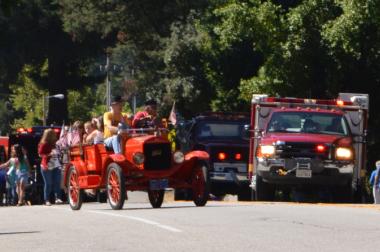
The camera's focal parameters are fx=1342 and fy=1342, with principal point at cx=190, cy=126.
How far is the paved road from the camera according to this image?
47.7 feet

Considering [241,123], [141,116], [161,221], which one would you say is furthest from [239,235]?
[241,123]

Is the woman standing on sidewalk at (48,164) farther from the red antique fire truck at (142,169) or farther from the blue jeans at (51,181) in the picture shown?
the red antique fire truck at (142,169)

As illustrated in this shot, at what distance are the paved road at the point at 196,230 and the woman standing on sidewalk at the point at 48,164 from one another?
8.52 m

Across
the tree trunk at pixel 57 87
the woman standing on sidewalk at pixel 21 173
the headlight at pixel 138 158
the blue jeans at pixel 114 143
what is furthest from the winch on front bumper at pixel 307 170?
the tree trunk at pixel 57 87

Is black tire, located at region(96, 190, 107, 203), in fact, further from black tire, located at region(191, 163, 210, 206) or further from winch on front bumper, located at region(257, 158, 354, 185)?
black tire, located at region(191, 163, 210, 206)

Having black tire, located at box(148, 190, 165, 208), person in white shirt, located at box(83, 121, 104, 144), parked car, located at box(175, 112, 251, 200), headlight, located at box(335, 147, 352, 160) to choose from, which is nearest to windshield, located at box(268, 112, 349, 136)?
headlight, located at box(335, 147, 352, 160)

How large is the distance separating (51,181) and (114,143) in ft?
27.3

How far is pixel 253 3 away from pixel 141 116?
18.0 m

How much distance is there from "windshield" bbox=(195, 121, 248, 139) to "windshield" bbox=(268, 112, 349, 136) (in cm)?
506

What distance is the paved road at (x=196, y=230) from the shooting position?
47.7 ft

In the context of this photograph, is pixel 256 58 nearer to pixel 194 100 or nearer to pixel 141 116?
pixel 194 100

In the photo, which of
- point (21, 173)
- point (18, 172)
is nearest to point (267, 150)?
point (21, 173)

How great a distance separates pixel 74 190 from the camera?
77.7ft

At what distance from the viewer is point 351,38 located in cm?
3722
